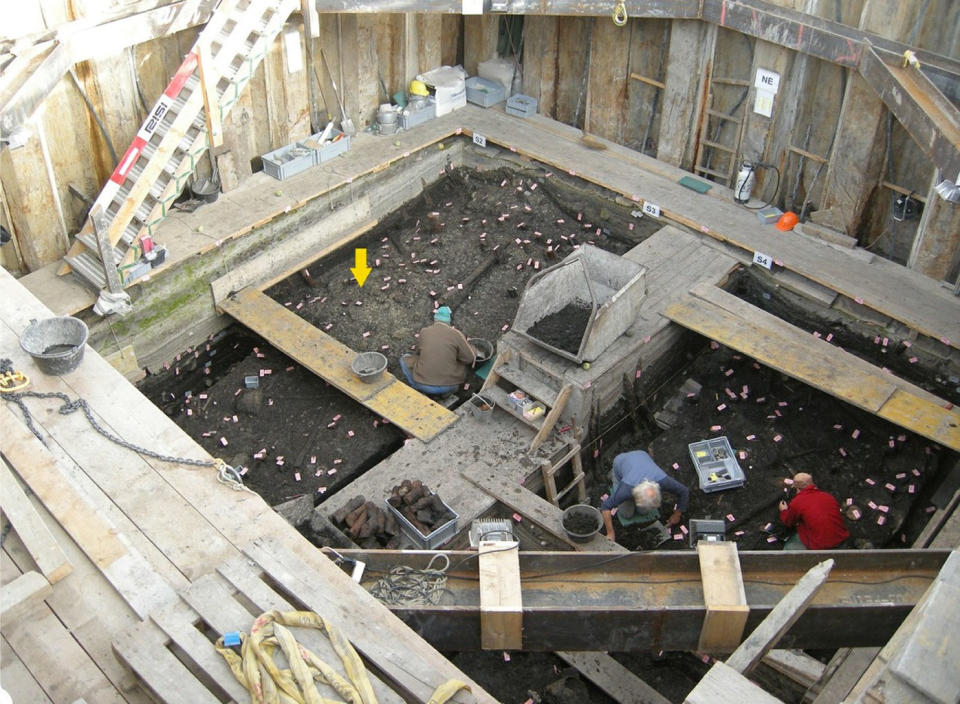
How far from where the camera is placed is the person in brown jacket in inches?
427

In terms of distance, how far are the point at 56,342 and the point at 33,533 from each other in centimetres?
258

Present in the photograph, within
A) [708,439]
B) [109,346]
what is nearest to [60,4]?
[109,346]

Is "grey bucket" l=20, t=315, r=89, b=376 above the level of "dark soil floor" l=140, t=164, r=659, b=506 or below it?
above

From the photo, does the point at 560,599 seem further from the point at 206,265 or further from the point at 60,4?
the point at 60,4

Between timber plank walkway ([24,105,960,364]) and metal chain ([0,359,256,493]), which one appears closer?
metal chain ([0,359,256,493])

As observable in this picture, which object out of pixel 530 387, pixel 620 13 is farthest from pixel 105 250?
pixel 620 13

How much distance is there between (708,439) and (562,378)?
1.88 meters

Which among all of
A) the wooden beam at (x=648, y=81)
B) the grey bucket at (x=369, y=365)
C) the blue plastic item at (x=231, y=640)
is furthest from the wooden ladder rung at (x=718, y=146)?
the blue plastic item at (x=231, y=640)

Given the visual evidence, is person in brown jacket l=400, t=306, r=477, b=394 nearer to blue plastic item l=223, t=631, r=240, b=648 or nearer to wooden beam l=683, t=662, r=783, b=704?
blue plastic item l=223, t=631, r=240, b=648

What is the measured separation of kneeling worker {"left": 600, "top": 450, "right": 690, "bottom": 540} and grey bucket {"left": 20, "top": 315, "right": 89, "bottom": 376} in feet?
16.6

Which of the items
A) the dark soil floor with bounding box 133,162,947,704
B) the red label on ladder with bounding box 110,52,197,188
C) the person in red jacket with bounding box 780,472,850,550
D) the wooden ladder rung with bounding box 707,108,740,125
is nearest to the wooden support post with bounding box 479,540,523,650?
the dark soil floor with bounding box 133,162,947,704

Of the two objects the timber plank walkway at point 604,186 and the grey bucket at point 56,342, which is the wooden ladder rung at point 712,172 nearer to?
the timber plank walkway at point 604,186

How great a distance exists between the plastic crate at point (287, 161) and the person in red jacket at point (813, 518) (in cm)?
802

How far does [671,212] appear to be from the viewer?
12.9 meters
